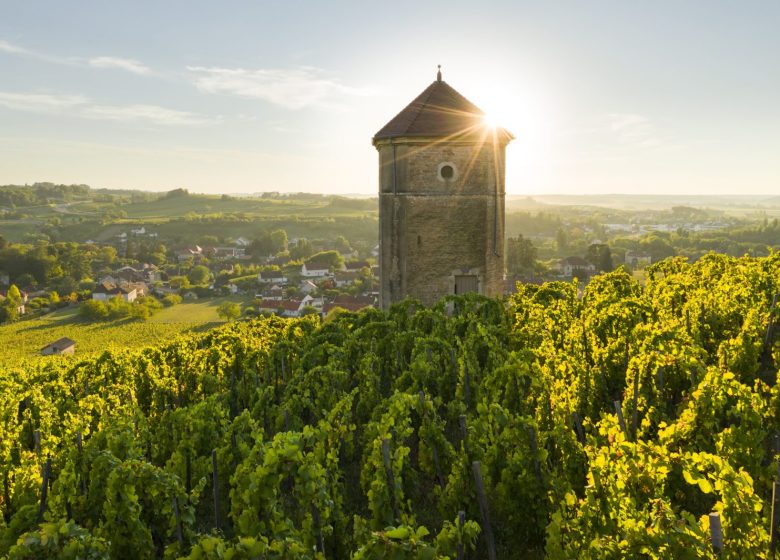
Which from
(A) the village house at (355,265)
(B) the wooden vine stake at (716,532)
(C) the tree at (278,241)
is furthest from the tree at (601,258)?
(C) the tree at (278,241)

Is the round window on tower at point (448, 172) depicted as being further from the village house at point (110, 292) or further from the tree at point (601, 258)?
the village house at point (110, 292)

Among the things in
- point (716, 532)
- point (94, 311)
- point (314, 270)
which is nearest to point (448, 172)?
point (716, 532)

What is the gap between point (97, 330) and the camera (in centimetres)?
7312

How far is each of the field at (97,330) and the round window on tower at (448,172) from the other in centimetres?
5091

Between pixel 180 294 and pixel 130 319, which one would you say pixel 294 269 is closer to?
pixel 180 294

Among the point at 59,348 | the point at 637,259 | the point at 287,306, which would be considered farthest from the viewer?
the point at 637,259

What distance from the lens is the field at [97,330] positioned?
62469mm

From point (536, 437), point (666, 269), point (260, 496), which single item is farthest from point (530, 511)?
point (666, 269)

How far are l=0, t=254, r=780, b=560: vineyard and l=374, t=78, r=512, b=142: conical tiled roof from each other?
776 cm

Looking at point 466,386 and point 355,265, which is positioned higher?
point 466,386

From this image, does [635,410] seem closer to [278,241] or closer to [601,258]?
[601,258]

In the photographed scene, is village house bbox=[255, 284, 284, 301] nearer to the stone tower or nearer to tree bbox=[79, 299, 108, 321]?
tree bbox=[79, 299, 108, 321]

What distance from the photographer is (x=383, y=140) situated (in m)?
19.7

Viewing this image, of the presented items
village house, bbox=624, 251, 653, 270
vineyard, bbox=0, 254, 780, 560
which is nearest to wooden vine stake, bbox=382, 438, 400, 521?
vineyard, bbox=0, 254, 780, 560
